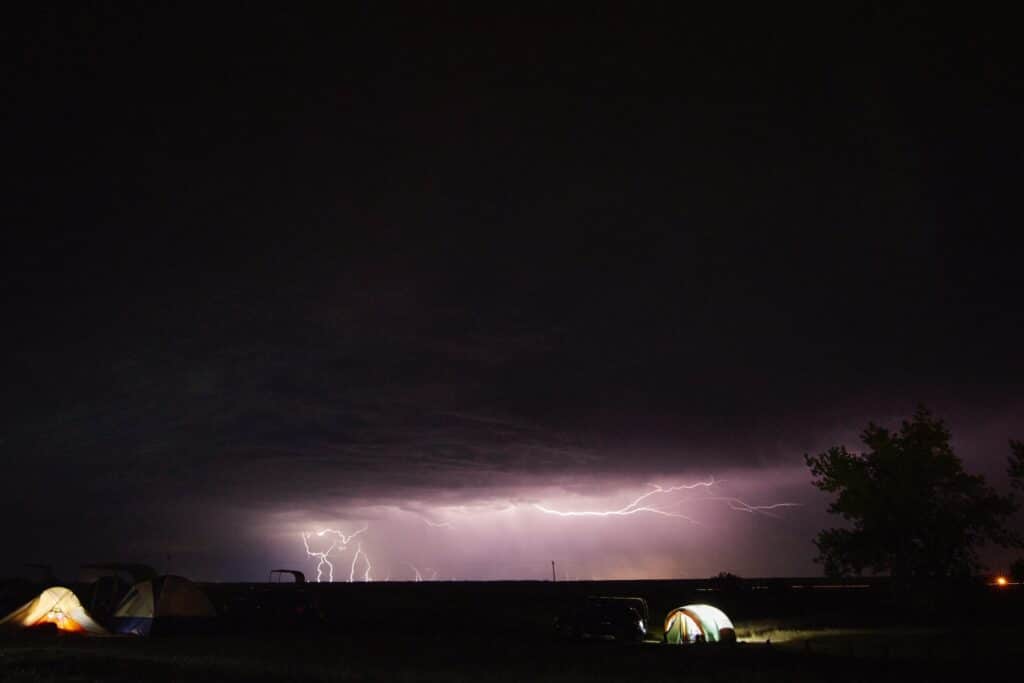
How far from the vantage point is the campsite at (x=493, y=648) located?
17.9 metres

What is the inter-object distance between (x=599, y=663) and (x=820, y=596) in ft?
170

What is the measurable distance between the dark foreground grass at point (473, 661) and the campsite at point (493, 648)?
0.05 metres

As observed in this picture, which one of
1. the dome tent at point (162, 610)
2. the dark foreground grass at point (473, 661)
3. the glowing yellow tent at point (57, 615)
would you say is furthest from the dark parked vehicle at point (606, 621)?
the glowing yellow tent at point (57, 615)

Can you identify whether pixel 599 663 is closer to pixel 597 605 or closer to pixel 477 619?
pixel 597 605

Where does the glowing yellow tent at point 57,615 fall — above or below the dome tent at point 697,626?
above

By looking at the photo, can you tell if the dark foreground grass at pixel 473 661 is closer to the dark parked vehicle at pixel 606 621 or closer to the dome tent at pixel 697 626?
the dark parked vehicle at pixel 606 621

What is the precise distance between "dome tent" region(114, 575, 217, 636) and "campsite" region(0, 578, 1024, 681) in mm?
83

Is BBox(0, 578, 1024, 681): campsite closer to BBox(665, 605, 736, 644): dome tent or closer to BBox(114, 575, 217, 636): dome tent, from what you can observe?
BBox(114, 575, 217, 636): dome tent

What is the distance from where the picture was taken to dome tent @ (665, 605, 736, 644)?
89.0ft

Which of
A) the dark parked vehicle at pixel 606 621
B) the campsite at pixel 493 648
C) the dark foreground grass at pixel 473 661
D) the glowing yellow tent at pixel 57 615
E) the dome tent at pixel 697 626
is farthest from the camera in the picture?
the glowing yellow tent at pixel 57 615

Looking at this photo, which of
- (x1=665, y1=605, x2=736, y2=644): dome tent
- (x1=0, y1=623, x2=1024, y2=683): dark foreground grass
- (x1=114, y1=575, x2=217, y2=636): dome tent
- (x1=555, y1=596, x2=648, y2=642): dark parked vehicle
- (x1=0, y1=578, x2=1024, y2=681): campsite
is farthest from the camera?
(x1=114, y1=575, x2=217, y2=636): dome tent

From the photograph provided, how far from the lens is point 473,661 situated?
21.2 metres

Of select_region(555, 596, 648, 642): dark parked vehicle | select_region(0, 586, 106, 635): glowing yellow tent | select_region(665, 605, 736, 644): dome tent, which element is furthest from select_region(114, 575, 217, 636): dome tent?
select_region(665, 605, 736, 644): dome tent

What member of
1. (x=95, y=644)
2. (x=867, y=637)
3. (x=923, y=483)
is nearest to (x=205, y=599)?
(x=95, y=644)
